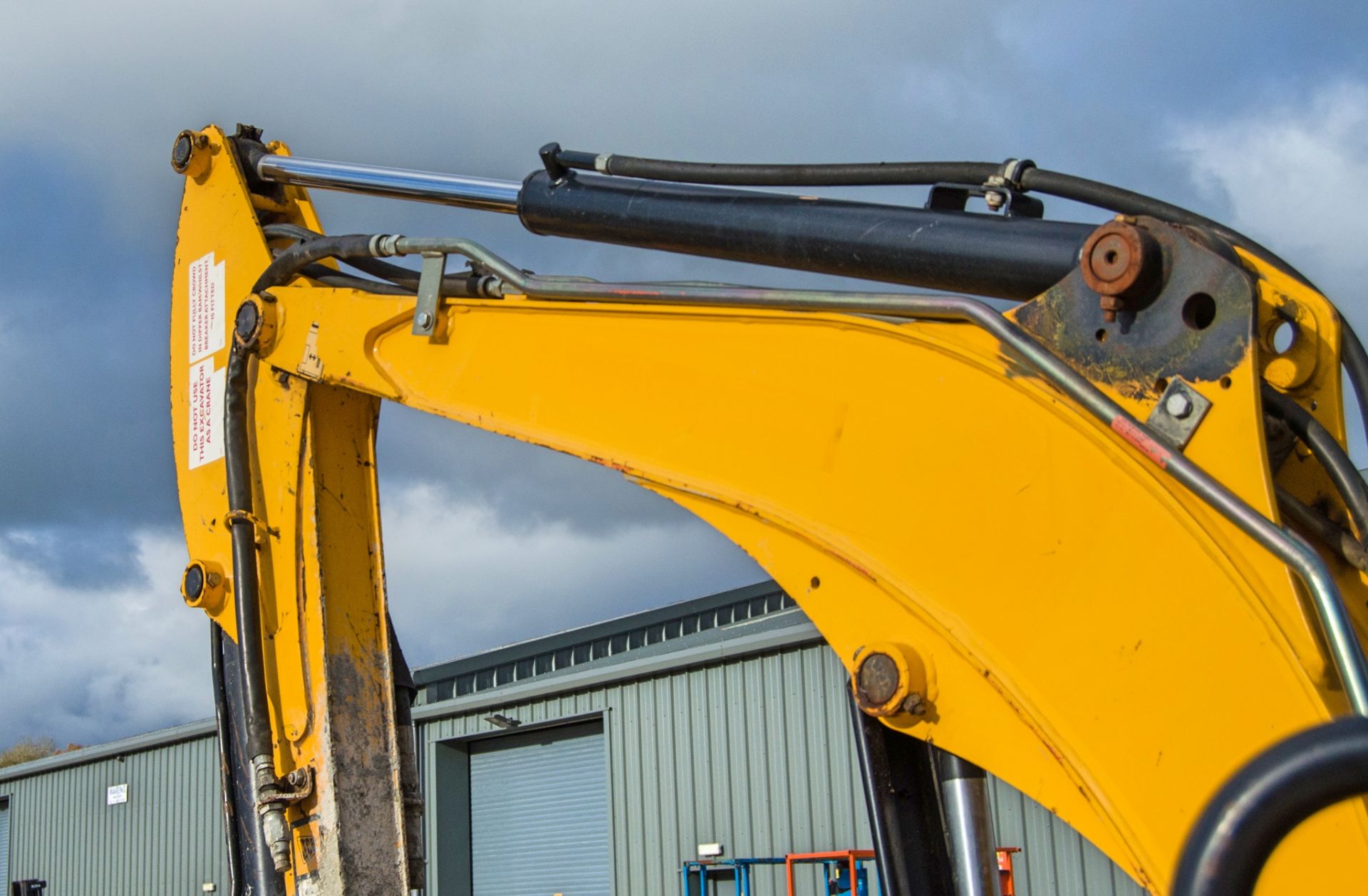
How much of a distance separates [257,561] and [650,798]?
31.7 feet

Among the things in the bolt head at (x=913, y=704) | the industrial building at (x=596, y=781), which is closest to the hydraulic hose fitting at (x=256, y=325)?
the bolt head at (x=913, y=704)

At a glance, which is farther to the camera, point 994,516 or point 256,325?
point 256,325

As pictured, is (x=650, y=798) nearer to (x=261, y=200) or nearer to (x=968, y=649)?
(x=261, y=200)

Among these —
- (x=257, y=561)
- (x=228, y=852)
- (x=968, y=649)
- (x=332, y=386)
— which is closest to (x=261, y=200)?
(x=332, y=386)

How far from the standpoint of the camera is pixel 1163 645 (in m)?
1.93

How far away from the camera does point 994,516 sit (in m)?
2.19

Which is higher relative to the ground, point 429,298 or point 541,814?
point 429,298

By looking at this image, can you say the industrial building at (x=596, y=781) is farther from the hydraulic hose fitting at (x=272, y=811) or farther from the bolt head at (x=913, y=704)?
the bolt head at (x=913, y=704)

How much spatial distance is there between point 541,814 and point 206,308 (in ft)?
38.3

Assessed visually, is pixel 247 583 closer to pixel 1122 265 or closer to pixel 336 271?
pixel 336 271

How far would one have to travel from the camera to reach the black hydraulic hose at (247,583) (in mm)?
3600

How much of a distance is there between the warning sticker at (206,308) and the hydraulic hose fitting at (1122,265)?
8.74ft

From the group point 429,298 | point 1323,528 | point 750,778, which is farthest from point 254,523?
point 750,778

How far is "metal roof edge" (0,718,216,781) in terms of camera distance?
59.8 ft
